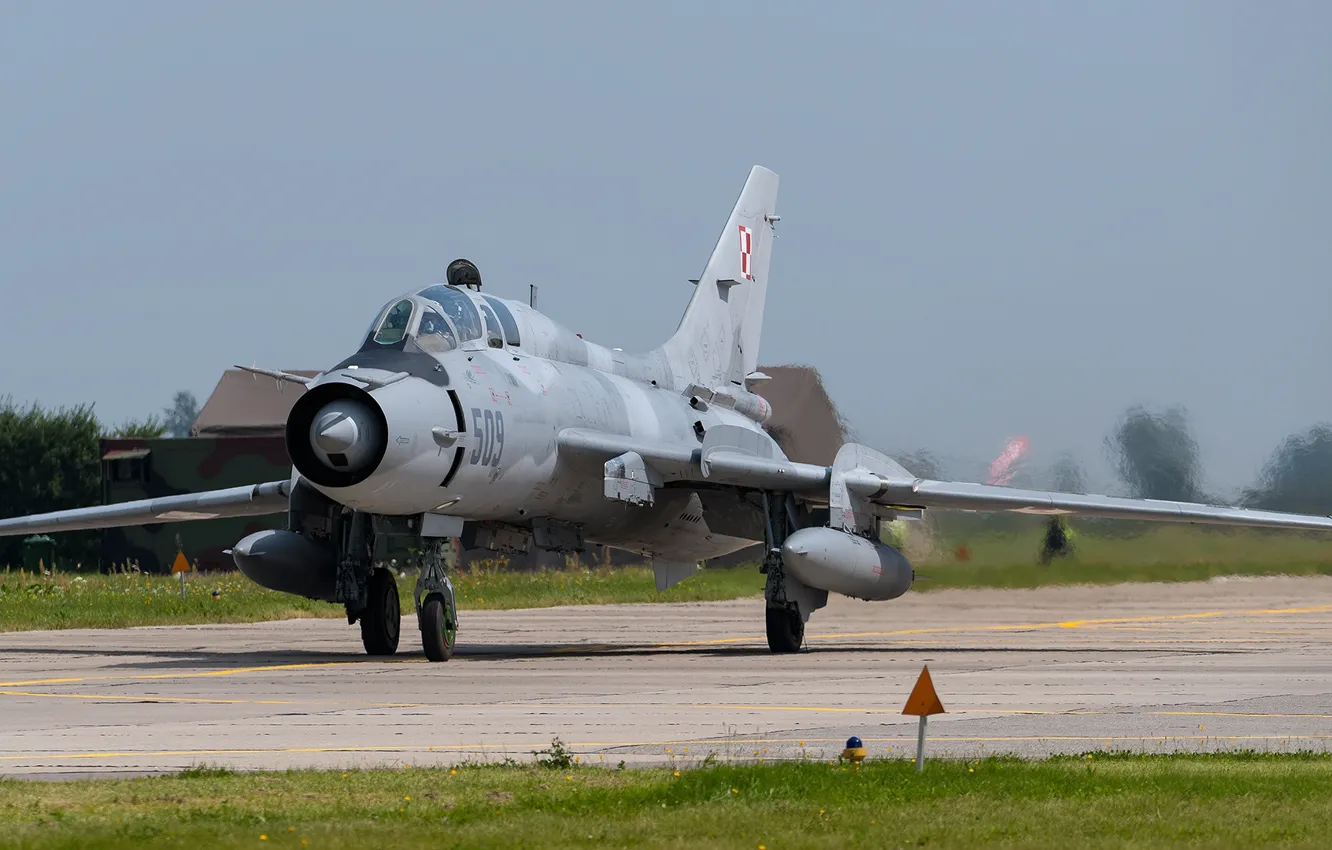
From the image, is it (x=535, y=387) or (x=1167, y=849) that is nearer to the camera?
(x=1167, y=849)

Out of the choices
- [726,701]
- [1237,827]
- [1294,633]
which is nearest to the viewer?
[1237,827]

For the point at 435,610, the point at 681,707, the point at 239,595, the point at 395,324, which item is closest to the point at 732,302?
the point at 395,324

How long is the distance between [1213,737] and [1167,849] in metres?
4.86

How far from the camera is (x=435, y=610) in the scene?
19.7 metres

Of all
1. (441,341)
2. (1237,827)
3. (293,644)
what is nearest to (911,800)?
(1237,827)

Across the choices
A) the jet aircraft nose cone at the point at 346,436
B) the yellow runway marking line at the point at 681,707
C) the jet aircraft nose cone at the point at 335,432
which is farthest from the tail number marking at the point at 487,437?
the yellow runway marking line at the point at 681,707

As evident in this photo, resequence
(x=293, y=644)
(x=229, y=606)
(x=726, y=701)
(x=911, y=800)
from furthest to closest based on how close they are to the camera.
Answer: (x=229, y=606) < (x=293, y=644) < (x=726, y=701) < (x=911, y=800)

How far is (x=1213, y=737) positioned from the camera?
11883mm

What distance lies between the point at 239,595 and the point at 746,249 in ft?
44.1

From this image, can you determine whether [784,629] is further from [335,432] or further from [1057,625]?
[1057,625]

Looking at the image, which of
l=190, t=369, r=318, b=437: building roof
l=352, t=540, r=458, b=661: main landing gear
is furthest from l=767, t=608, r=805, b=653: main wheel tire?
l=190, t=369, r=318, b=437: building roof

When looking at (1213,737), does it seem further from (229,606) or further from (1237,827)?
(229,606)

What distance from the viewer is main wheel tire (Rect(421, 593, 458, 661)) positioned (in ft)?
64.5

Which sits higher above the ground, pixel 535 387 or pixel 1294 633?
pixel 535 387
